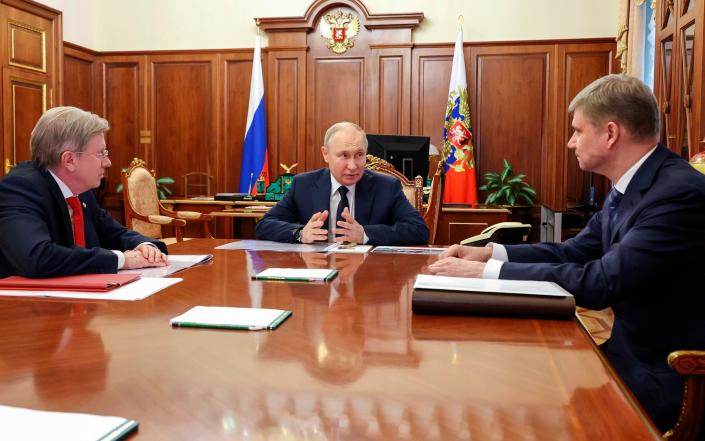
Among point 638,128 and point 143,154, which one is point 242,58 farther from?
point 638,128

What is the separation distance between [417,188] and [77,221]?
84.0 inches

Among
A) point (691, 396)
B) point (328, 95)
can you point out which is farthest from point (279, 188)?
point (691, 396)

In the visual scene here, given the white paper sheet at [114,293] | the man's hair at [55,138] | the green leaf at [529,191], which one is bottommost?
the white paper sheet at [114,293]

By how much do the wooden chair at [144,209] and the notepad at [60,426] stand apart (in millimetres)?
4578

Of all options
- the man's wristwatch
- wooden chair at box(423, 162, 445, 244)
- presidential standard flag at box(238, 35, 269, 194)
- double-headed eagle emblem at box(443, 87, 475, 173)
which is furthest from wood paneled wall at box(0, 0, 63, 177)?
the man's wristwatch

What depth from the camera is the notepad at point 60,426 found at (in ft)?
2.41

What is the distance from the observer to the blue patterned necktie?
1886 mm

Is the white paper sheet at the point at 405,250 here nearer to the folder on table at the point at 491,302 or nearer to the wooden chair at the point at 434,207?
the folder on table at the point at 491,302

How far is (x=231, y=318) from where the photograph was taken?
1357mm

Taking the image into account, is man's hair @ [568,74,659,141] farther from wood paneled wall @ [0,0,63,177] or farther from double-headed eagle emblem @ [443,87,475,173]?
wood paneled wall @ [0,0,63,177]

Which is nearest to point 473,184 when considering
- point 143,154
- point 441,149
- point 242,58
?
point 441,149

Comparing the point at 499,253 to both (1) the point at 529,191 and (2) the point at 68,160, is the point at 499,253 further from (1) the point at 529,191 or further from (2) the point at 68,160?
(1) the point at 529,191

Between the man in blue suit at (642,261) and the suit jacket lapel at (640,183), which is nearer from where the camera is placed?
the man in blue suit at (642,261)

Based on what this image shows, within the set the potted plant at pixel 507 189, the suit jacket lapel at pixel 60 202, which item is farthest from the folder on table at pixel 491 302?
the potted plant at pixel 507 189
